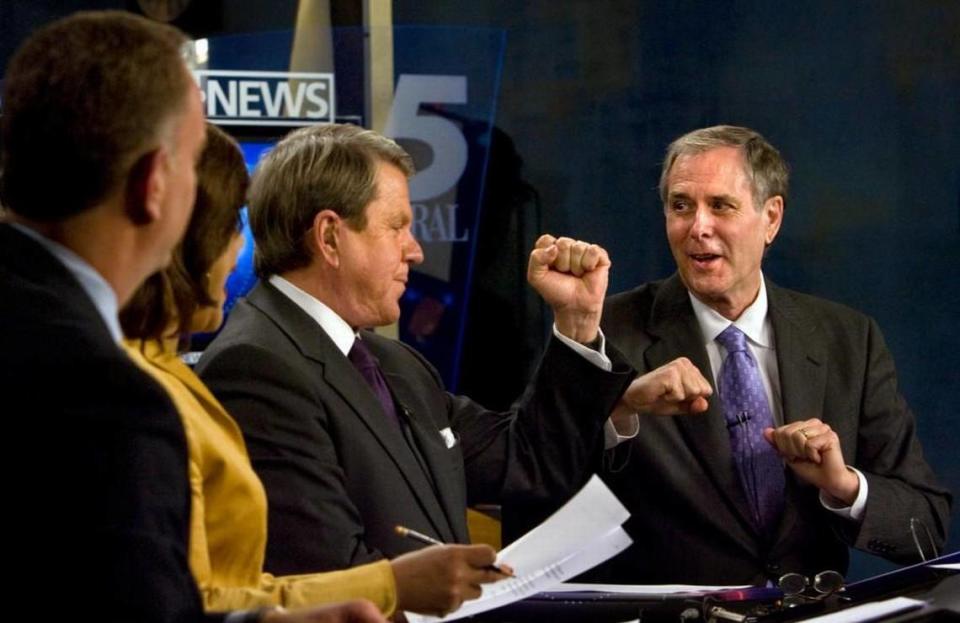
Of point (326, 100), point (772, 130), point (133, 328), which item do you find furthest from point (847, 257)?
point (133, 328)

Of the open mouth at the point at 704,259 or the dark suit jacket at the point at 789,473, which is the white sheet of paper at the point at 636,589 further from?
the open mouth at the point at 704,259

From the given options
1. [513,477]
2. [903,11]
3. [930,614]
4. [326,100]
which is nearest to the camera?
[930,614]

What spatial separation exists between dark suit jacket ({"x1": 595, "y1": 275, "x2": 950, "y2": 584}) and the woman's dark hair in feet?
3.89

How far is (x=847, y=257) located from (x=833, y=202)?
201mm

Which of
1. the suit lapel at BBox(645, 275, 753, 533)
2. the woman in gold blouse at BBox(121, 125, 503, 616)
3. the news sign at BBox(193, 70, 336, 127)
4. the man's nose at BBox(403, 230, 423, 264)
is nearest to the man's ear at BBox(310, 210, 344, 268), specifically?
the man's nose at BBox(403, 230, 423, 264)

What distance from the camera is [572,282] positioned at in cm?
251

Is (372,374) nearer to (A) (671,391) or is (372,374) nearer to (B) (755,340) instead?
(A) (671,391)

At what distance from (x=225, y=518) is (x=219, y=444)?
87 millimetres

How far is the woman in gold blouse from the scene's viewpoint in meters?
1.62

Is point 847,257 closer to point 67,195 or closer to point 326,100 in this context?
point 326,100

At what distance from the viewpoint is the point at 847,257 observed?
485 cm

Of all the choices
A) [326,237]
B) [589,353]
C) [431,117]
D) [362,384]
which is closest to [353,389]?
[362,384]

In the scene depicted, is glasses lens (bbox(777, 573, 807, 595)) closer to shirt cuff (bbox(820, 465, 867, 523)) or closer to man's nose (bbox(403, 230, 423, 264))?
shirt cuff (bbox(820, 465, 867, 523))

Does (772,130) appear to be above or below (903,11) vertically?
below
